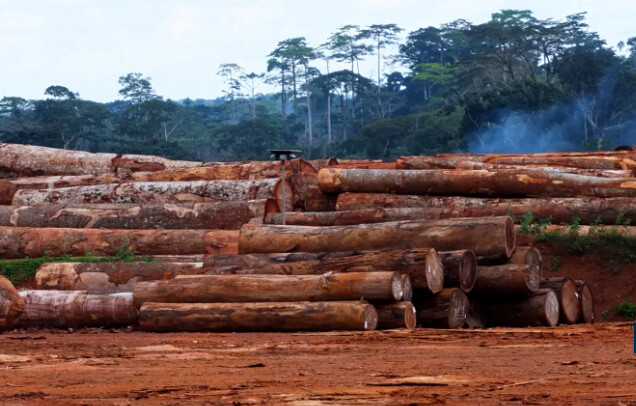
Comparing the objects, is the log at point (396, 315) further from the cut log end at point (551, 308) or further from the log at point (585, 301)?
the log at point (585, 301)

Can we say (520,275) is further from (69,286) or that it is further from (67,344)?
(69,286)

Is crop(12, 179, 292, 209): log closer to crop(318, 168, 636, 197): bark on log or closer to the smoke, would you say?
crop(318, 168, 636, 197): bark on log

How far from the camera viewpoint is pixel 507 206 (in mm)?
A: 17922

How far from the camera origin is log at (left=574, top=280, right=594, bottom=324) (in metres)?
14.5

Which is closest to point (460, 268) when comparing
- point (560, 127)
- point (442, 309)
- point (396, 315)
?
point (442, 309)

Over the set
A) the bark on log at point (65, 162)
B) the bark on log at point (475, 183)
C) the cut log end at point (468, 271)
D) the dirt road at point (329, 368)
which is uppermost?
the bark on log at point (65, 162)

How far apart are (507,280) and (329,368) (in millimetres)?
5558

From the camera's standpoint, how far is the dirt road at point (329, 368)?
21.7 ft

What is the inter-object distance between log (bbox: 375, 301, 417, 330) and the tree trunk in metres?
0.41

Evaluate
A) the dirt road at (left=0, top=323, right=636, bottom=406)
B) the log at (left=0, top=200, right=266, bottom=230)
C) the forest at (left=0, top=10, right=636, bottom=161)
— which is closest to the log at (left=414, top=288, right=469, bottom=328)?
the dirt road at (left=0, top=323, right=636, bottom=406)

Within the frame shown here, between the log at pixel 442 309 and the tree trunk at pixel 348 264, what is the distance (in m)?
0.16

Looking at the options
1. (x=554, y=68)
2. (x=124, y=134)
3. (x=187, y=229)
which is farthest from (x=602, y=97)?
(x=187, y=229)

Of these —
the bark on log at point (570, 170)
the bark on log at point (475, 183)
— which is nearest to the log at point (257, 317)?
the bark on log at point (475, 183)

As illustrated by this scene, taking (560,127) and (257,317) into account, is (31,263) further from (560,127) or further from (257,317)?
(560,127)
